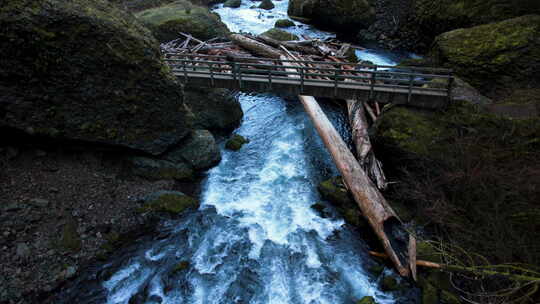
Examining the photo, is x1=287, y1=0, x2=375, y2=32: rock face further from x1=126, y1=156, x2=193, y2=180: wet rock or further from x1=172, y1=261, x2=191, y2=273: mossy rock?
x1=172, y1=261, x2=191, y2=273: mossy rock

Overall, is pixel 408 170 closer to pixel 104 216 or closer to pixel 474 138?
pixel 474 138

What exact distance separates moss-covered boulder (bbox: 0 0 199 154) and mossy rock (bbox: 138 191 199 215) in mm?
1929

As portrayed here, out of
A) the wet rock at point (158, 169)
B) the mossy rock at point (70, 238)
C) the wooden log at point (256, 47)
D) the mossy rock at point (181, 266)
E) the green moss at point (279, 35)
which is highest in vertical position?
the green moss at point (279, 35)

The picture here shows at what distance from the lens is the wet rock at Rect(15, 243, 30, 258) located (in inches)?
306

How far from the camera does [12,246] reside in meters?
7.86

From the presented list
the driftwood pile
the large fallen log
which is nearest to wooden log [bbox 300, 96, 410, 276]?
the driftwood pile

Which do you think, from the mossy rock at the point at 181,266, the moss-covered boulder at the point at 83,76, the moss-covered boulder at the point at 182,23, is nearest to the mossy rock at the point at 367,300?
the mossy rock at the point at 181,266

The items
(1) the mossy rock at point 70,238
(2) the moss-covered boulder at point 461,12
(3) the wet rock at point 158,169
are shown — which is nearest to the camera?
(1) the mossy rock at point 70,238

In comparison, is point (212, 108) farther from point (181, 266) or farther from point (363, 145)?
point (181, 266)

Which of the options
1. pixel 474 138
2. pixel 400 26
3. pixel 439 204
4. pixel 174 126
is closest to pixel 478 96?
pixel 474 138

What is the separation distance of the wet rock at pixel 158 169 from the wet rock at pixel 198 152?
12.3 inches

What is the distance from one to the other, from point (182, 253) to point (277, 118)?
9.66 metres

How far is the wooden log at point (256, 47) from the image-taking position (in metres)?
18.8

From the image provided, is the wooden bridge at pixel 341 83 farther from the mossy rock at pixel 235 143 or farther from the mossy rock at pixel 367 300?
the mossy rock at pixel 367 300
